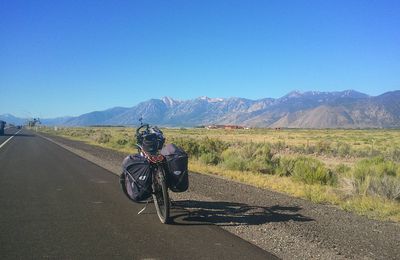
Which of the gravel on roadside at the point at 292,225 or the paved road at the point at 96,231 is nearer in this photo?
the paved road at the point at 96,231

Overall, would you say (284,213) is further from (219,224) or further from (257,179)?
(257,179)

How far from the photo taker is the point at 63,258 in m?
6.40

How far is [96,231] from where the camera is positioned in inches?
314

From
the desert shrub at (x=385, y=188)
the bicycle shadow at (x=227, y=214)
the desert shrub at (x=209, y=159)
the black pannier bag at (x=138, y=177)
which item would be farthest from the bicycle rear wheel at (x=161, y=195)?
the desert shrub at (x=209, y=159)

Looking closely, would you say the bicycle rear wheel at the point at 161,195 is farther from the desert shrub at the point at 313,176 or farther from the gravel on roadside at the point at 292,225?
the desert shrub at the point at 313,176

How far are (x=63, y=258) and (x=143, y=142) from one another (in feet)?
12.1

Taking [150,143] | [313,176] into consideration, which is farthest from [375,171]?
[150,143]

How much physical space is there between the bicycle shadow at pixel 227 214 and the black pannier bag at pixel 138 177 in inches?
29.3

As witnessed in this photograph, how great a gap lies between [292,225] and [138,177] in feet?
9.54

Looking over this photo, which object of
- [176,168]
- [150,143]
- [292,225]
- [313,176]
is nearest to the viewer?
[292,225]

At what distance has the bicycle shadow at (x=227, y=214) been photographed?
9.17 meters

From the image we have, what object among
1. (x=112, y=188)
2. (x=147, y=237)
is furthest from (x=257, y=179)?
(x=147, y=237)

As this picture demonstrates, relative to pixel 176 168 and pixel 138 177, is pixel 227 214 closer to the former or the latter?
pixel 176 168

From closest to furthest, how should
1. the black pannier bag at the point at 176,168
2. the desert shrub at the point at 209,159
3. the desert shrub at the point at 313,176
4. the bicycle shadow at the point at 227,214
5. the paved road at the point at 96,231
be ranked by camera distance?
the paved road at the point at 96,231 → the black pannier bag at the point at 176,168 → the bicycle shadow at the point at 227,214 → the desert shrub at the point at 313,176 → the desert shrub at the point at 209,159
